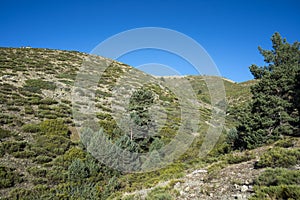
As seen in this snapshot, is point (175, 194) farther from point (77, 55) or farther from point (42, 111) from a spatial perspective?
point (77, 55)

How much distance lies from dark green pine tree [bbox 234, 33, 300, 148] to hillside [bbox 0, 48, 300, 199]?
2.07 meters

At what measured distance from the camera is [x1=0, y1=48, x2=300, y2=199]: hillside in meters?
7.67

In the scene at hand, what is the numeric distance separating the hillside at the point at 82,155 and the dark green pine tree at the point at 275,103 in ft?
6.80

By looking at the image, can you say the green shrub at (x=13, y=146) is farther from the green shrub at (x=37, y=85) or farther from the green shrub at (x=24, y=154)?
the green shrub at (x=37, y=85)

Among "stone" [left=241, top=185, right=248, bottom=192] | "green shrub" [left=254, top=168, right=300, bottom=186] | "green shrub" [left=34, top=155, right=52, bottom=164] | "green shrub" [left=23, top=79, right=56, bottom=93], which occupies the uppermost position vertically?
"green shrub" [left=23, top=79, right=56, bottom=93]

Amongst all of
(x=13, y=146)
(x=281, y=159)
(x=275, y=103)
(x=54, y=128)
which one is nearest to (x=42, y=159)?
(x=13, y=146)

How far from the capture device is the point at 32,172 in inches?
411

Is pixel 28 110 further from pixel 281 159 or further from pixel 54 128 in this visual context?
pixel 281 159

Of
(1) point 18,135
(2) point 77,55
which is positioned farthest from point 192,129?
(2) point 77,55

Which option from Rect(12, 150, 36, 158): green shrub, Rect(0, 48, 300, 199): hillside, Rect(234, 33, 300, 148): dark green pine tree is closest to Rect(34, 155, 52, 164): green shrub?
Rect(0, 48, 300, 199): hillside

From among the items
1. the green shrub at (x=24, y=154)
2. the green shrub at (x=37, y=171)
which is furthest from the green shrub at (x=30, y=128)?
the green shrub at (x=37, y=171)

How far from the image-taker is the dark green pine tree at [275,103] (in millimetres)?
14664

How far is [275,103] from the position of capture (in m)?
15.2

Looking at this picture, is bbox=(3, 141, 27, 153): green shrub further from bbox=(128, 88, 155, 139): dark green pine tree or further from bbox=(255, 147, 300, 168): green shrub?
bbox=(255, 147, 300, 168): green shrub
